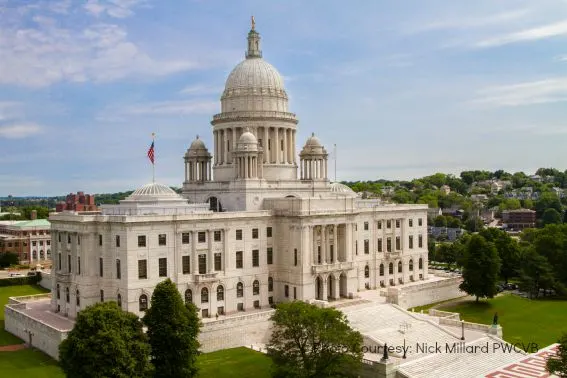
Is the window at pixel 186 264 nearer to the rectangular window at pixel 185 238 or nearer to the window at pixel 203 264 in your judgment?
the window at pixel 203 264

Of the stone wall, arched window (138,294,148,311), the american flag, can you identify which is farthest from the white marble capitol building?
the stone wall

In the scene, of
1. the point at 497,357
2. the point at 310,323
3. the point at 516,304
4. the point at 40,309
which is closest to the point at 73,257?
the point at 40,309

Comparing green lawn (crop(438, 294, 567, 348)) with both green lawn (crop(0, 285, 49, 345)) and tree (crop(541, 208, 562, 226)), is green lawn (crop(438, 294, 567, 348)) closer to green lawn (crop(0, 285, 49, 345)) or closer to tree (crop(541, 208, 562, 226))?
green lawn (crop(0, 285, 49, 345))

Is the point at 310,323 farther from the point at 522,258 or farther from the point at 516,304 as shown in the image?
the point at 522,258

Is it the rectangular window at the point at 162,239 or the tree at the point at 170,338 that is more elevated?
the rectangular window at the point at 162,239

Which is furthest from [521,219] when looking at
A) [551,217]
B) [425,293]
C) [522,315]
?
[522,315]

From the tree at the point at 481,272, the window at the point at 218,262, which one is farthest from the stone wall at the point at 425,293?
the window at the point at 218,262
